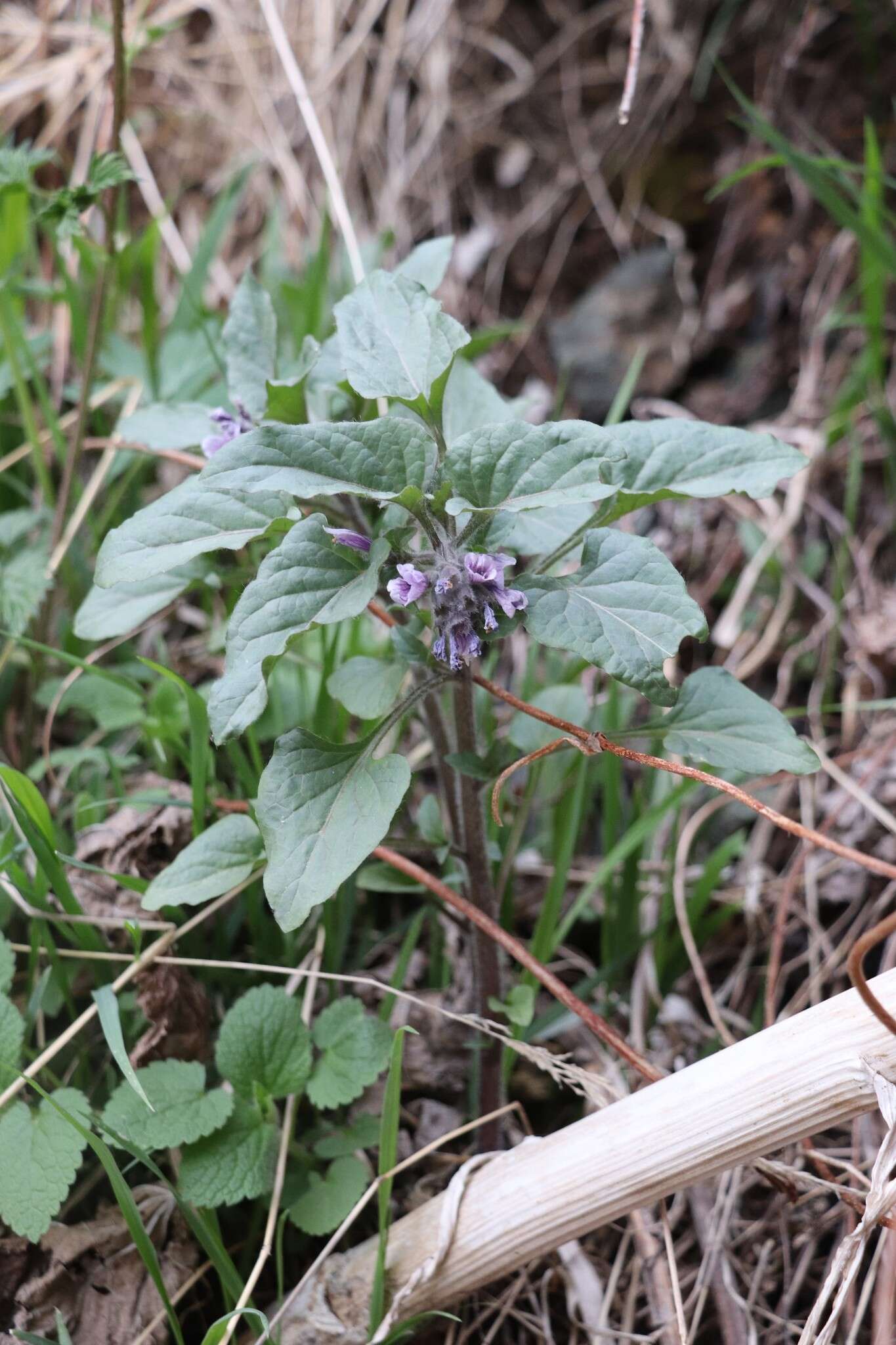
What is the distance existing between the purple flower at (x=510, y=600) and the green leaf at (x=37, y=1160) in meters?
0.71

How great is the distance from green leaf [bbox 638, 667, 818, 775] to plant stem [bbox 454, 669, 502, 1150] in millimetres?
211

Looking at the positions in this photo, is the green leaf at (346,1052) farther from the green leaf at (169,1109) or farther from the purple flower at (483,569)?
the purple flower at (483,569)

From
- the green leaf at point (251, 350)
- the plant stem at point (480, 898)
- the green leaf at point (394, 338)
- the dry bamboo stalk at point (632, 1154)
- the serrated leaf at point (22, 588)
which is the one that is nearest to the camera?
the dry bamboo stalk at point (632, 1154)

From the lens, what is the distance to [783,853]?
1.81 meters

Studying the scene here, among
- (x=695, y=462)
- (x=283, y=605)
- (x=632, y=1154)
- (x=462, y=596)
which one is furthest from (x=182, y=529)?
(x=632, y=1154)

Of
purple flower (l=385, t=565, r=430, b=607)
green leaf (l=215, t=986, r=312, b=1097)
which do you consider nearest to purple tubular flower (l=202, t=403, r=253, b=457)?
purple flower (l=385, t=565, r=430, b=607)

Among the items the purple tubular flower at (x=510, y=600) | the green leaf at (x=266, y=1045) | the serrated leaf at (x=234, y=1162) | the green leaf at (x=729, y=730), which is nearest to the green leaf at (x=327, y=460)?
the purple tubular flower at (x=510, y=600)

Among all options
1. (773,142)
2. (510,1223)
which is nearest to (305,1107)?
(510,1223)

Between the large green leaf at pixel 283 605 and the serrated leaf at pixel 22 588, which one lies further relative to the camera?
the serrated leaf at pixel 22 588

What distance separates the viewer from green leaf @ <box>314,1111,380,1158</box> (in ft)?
4.14

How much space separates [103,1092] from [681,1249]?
79 centimetres

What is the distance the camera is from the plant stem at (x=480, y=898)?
1.18m

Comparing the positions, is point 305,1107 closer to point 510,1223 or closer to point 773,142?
point 510,1223

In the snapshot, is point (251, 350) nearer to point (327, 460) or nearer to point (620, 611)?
point (327, 460)
